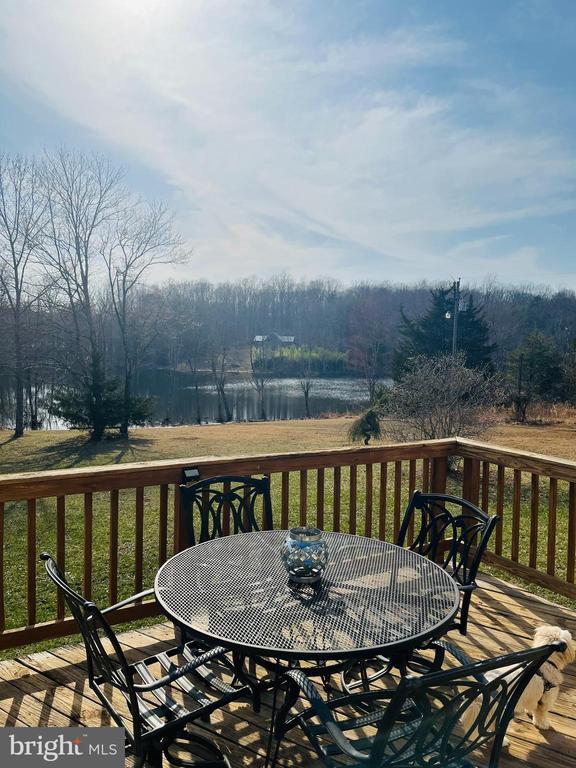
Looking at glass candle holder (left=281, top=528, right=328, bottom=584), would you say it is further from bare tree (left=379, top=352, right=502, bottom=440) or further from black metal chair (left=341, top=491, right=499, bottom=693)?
bare tree (left=379, top=352, right=502, bottom=440)

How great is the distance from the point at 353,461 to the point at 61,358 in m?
16.5

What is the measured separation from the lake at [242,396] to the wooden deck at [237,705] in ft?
61.1

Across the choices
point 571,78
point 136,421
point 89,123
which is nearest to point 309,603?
point 571,78

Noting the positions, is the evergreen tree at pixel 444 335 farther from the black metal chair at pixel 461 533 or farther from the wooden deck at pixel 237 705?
the black metal chair at pixel 461 533

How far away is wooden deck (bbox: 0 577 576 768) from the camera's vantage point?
186 cm

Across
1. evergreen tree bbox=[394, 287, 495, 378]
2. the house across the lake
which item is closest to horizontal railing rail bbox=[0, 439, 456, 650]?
evergreen tree bbox=[394, 287, 495, 378]

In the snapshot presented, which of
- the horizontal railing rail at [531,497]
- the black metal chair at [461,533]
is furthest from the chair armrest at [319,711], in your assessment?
the horizontal railing rail at [531,497]

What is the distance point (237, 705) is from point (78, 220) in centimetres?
1729

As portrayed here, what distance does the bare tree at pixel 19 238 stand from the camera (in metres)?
16.1

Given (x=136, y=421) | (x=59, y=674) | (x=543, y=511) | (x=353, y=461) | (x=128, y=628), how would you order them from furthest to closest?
(x=136, y=421), (x=543, y=511), (x=128, y=628), (x=353, y=461), (x=59, y=674)

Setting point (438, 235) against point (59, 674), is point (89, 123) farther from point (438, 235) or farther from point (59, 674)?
point (438, 235)

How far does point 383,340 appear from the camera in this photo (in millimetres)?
32781

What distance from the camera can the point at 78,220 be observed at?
54.5ft

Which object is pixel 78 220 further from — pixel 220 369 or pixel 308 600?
pixel 308 600
